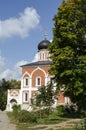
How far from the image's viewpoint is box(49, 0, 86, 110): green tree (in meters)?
31.5

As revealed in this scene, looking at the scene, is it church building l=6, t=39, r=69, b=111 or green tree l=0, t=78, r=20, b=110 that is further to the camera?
green tree l=0, t=78, r=20, b=110

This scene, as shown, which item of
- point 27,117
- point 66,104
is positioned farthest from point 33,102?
point 66,104

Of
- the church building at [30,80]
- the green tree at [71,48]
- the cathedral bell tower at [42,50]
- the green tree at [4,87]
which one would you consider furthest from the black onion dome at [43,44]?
the green tree at [71,48]

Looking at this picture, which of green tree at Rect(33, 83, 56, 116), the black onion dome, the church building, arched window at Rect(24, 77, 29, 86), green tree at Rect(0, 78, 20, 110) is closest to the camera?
green tree at Rect(33, 83, 56, 116)

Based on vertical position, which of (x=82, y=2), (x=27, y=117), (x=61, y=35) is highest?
(x=82, y=2)

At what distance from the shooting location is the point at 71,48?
33188 mm

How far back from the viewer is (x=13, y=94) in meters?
66.1

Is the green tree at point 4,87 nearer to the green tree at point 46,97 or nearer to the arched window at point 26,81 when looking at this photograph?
the arched window at point 26,81

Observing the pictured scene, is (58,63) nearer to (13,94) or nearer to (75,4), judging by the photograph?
(75,4)

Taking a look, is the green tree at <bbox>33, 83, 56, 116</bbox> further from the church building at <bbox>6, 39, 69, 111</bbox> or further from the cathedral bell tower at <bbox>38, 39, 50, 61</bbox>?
the cathedral bell tower at <bbox>38, 39, 50, 61</bbox>

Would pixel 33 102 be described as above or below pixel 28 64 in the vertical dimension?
below

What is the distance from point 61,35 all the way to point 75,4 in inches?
140

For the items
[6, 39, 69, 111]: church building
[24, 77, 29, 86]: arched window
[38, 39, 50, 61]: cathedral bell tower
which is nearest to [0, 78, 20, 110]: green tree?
[6, 39, 69, 111]: church building

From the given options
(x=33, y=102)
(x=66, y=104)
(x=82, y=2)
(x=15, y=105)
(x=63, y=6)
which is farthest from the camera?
(x=15, y=105)
